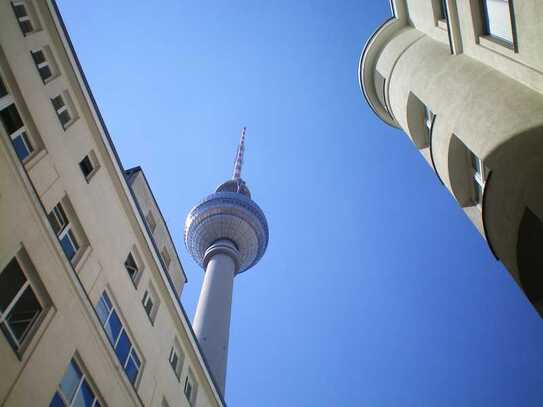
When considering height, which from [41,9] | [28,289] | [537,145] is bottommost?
[28,289]

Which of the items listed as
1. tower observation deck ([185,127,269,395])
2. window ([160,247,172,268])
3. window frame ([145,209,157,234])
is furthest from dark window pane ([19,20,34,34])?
tower observation deck ([185,127,269,395])

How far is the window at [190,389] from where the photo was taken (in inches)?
672

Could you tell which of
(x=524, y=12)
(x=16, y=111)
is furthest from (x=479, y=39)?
(x=16, y=111)

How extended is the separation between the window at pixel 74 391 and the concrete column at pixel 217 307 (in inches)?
737

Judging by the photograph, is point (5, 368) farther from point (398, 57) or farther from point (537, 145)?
point (398, 57)

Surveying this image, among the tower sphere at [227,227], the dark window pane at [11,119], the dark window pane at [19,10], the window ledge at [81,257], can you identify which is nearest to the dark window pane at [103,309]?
the window ledge at [81,257]

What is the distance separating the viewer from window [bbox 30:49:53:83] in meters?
12.9

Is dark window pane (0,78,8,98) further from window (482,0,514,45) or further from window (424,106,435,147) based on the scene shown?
window (424,106,435,147)

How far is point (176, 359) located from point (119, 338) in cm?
472

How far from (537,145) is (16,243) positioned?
396 inches

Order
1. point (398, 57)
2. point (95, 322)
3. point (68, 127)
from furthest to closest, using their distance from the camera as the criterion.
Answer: point (398, 57)
point (68, 127)
point (95, 322)

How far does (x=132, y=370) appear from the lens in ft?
42.3

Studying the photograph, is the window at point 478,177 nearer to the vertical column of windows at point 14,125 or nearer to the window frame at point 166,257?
the vertical column of windows at point 14,125

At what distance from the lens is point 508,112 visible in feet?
25.9
